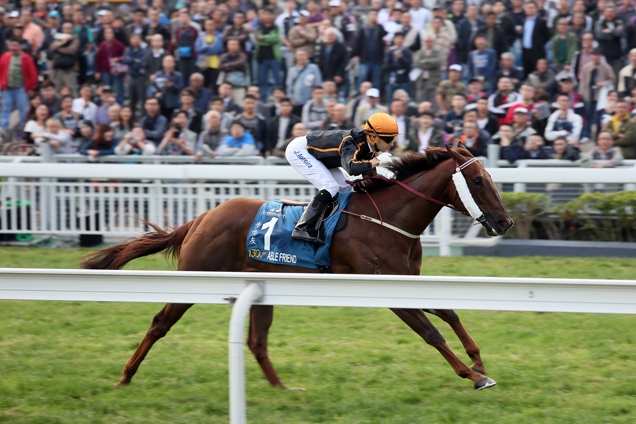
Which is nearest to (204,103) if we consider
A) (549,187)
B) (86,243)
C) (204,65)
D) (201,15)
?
(204,65)

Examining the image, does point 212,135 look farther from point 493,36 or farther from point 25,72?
point 493,36

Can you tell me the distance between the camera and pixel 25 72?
396 inches

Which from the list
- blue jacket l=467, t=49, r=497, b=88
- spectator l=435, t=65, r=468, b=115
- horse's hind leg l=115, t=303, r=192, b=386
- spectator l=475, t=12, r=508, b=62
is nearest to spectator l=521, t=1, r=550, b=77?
spectator l=475, t=12, r=508, b=62

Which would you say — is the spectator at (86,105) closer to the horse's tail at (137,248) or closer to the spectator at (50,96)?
Answer: the spectator at (50,96)

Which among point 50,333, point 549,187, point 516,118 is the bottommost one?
point 50,333

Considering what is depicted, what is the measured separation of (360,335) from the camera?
203 inches

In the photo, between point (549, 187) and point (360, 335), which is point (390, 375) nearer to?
point (360, 335)

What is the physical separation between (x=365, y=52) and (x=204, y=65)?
2.29m

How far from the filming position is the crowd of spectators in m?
8.29

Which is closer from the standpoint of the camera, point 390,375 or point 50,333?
A: point 390,375

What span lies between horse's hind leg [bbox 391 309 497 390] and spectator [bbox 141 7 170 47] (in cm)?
731

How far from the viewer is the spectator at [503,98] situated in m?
8.62

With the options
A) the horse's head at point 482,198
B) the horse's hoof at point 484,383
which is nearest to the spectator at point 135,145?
the horse's head at point 482,198

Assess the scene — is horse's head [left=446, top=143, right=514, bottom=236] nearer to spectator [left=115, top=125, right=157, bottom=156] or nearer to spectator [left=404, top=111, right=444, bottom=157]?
spectator [left=404, top=111, right=444, bottom=157]
